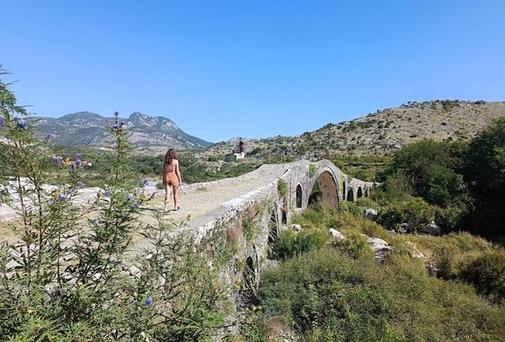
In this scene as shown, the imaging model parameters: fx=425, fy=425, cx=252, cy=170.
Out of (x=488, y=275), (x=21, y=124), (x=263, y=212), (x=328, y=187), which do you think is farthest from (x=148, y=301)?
(x=328, y=187)

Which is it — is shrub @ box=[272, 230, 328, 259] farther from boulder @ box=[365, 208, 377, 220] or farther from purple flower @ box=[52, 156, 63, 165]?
boulder @ box=[365, 208, 377, 220]

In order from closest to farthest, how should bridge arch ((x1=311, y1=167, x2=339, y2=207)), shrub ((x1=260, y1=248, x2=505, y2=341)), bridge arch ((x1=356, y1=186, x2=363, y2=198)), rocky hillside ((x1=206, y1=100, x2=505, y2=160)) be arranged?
1. shrub ((x1=260, y1=248, x2=505, y2=341))
2. bridge arch ((x1=311, y1=167, x2=339, y2=207))
3. bridge arch ((x1=356, y1=186, x2=363, y2=198))
4. rocky hillside ((x1=206, y1=100, x2=505, y2=160))

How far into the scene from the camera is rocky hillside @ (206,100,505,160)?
199 feet

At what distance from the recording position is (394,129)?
67250 mm

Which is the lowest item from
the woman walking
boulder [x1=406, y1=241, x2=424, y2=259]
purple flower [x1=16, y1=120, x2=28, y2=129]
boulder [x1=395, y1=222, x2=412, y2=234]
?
boulder [x1=395, y1=222, x2=412, y2=234]

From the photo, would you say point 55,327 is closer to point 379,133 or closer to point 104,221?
point 104,221

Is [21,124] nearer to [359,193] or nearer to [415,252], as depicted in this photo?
[415,252]

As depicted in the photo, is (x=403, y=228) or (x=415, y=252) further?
(x=403, y=228)

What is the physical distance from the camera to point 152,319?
8.55ft

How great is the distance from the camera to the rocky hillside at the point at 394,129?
60750 millimetres

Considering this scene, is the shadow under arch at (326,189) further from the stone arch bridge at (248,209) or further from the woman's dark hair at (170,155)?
the woman's dark hair at (170,155)

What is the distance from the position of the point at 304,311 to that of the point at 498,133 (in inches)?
1015

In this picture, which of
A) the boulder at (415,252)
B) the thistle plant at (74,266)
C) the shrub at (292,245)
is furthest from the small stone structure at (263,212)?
the boulder at (415,252)

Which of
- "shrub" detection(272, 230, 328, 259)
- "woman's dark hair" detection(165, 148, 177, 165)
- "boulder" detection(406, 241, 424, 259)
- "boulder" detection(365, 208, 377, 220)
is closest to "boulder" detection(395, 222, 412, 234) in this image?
"boulder" detection(365, 208, 377, 220)
